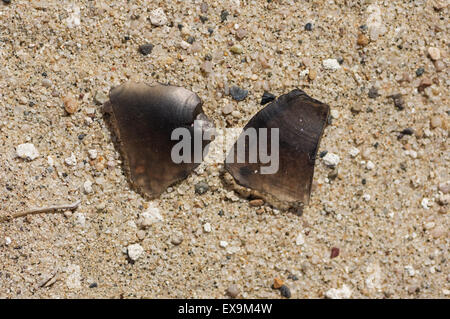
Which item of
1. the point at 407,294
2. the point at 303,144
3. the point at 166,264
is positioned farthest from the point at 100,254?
the point at 407,294

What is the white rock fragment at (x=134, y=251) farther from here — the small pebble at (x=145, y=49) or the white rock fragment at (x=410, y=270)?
the white rock fragment at (x=410, y=270)

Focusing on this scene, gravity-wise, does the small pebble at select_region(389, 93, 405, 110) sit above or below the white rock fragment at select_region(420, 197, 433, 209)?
above

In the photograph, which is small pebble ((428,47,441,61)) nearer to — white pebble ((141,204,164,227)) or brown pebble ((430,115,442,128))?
brown pebble ((430,115,442,128))

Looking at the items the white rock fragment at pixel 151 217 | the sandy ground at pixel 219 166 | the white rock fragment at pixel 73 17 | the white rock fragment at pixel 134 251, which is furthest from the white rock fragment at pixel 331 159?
the white rock fragment at pixel 73 17

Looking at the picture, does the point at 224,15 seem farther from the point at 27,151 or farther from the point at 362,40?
the point at 27,151

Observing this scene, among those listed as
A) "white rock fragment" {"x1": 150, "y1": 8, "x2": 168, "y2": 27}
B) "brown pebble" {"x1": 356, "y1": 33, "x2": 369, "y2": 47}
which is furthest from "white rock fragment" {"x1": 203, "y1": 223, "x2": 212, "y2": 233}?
"brown pebble" {"x1": 356, "y1": 33, "x2": 369, "y2": 47}

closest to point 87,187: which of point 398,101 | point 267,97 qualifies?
point 267,97
